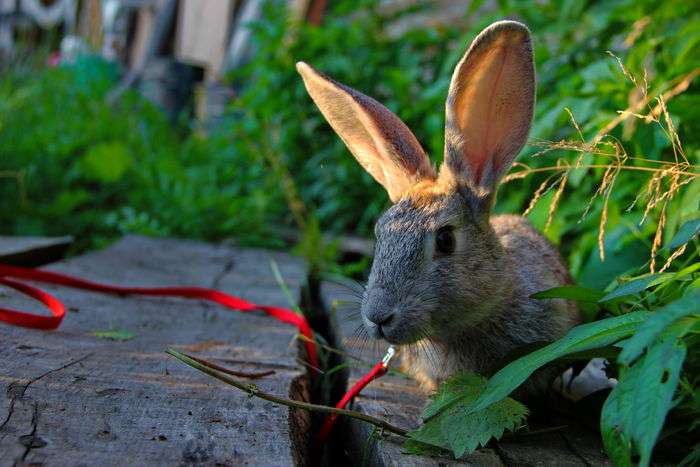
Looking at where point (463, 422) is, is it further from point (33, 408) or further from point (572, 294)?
point (33, 408)

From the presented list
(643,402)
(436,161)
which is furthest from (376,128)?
(436,161)

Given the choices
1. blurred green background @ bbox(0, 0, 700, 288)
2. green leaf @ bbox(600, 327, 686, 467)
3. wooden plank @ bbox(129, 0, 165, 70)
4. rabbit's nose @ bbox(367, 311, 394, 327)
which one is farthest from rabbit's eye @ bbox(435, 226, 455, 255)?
wooden plank @ bbox(129, 0, 165, 70)

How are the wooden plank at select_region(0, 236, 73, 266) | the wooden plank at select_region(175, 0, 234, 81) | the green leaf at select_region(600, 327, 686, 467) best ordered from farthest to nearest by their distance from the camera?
the wooden plank at select_region(175, 0, 234, 81), the wooden plank at select_region(0, 236, 73, 266), the green leaf at select_region(600, 327, 686, 467)

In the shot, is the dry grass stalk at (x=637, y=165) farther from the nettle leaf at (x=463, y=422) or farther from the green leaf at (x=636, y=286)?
the nettle leaf at (x=463, y=422)

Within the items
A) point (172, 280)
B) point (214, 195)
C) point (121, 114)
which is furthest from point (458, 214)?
point (121, 114)

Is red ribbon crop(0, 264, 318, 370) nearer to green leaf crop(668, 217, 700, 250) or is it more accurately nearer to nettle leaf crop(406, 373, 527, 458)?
nettle leaf crop(406, 373, 527, 458)
